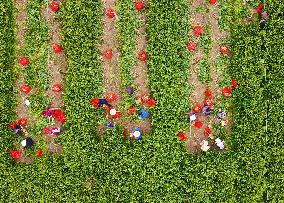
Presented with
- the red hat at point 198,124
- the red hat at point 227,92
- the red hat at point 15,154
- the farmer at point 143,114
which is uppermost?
the red hat at point 227,92

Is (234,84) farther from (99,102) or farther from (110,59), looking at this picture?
(99,102)

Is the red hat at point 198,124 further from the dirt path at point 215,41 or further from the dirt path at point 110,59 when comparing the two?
the dirt path at point 110,59

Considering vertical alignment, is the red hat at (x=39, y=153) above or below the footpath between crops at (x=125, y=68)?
below

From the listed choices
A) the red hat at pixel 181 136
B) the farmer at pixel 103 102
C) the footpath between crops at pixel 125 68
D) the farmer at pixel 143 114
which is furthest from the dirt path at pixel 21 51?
the red hat at pixel 181 136

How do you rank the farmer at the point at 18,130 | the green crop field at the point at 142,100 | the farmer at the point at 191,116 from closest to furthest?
the green crop field at the point at 142,100 < the farmer at the point at 191,116 < the farmer at the point at 18,130

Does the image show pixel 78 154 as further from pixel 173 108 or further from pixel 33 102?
pixel 173 108

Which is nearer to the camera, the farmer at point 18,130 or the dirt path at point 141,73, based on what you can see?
the farmer at point 18,130
